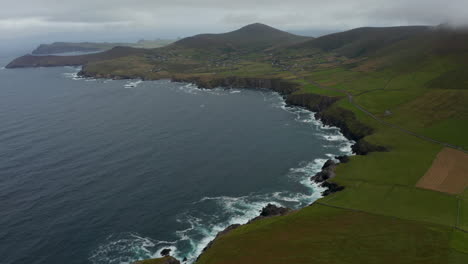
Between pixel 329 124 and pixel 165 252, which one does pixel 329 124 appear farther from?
pixel 165 252

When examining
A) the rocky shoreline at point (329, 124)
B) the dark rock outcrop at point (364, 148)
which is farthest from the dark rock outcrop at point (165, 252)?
the dark rock outcrop at point (364, 148)

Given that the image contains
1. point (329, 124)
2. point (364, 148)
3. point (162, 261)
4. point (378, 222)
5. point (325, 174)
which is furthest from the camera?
point (329, 124)

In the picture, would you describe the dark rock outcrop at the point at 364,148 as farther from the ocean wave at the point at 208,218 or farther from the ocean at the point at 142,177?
the ocean wave at the point at 208,218

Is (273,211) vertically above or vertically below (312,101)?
below

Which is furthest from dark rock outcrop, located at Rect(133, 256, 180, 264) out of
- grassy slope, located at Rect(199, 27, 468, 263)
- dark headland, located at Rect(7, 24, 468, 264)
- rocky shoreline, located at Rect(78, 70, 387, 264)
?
grassy slope, located at Rect(199, 27, 468, 263)

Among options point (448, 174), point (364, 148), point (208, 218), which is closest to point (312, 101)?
point (364, 148)

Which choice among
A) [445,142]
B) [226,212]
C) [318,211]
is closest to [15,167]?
[226,212]

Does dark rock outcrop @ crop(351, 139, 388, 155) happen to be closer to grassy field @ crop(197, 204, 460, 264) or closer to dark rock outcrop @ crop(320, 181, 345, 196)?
dark rock outcrop @ crop(320, 181, 345, 196)

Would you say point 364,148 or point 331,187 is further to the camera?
point 364,148
